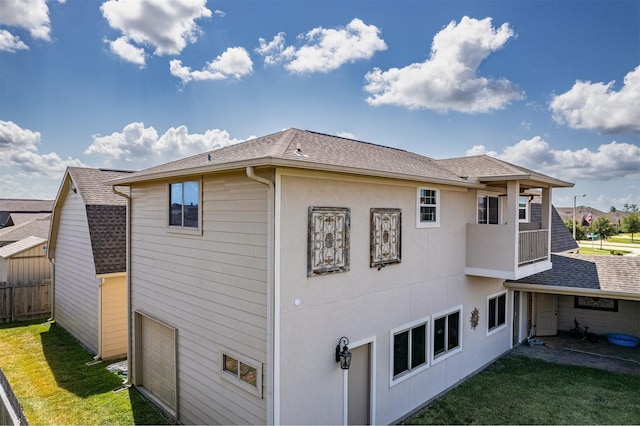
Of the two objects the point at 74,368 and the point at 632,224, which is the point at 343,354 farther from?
the point at 632,224

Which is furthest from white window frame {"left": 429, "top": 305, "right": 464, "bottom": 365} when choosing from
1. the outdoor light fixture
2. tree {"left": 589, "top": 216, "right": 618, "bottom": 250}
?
tree {"left": 589, "top": 216, "right": 618, "bottom": 250}

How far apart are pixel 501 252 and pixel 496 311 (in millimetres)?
2983

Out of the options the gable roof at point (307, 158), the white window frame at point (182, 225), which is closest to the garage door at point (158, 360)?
the white window frame at point (182, 225)

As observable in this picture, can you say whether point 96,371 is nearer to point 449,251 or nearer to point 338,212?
point 338,212

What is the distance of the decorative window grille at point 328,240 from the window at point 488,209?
18.3 feet

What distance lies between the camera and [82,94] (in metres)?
13.0

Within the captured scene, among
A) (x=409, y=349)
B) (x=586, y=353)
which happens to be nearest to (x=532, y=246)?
(x=409, y=349)

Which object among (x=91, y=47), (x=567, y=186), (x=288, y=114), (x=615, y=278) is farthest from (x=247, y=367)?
(x=91, y=47)

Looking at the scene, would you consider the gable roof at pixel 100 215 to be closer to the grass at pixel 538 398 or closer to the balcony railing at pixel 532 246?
the grass at pixel 538 398

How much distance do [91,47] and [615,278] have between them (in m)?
18.2

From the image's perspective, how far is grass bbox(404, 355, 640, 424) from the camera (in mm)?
7258

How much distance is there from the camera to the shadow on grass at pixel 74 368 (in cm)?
831

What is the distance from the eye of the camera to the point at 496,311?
1059 centimetres

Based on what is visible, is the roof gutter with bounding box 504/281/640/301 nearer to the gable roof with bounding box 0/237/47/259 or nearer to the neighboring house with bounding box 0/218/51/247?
the gable roof with bounding box 0/237/47/259
